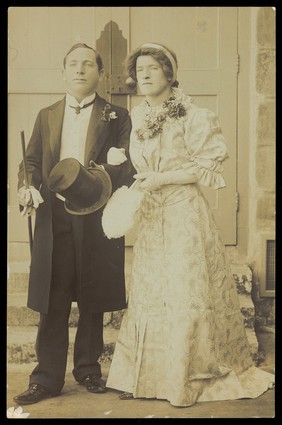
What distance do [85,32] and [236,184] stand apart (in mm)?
1002

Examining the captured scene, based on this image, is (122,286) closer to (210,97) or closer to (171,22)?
(210,97)

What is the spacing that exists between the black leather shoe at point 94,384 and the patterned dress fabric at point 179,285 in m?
0.03

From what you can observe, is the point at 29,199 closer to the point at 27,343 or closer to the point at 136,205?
the point at 136,205

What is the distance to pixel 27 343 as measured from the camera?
9.29 feet

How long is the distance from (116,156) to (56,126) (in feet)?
1.03

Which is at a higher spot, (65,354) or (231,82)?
(231,82)

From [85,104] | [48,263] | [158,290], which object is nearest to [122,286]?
[158,290]

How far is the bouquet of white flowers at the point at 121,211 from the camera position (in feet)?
8.65

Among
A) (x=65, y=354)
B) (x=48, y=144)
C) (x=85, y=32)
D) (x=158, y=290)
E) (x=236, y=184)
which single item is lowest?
(x=65, y=354)

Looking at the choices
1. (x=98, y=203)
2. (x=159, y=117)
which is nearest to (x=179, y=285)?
(x=98, y=203)

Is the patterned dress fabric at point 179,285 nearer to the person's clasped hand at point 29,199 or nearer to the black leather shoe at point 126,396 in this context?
the black leather shoe at point 126,396

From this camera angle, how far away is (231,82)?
286 cm

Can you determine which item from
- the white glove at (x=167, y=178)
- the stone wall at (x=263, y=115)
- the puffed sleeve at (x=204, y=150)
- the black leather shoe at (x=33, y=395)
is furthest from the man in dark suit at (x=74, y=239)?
the stone wall at (x=263, y=115)

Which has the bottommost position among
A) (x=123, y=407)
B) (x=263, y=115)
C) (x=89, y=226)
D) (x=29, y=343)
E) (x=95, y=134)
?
(x=123, y=407)
